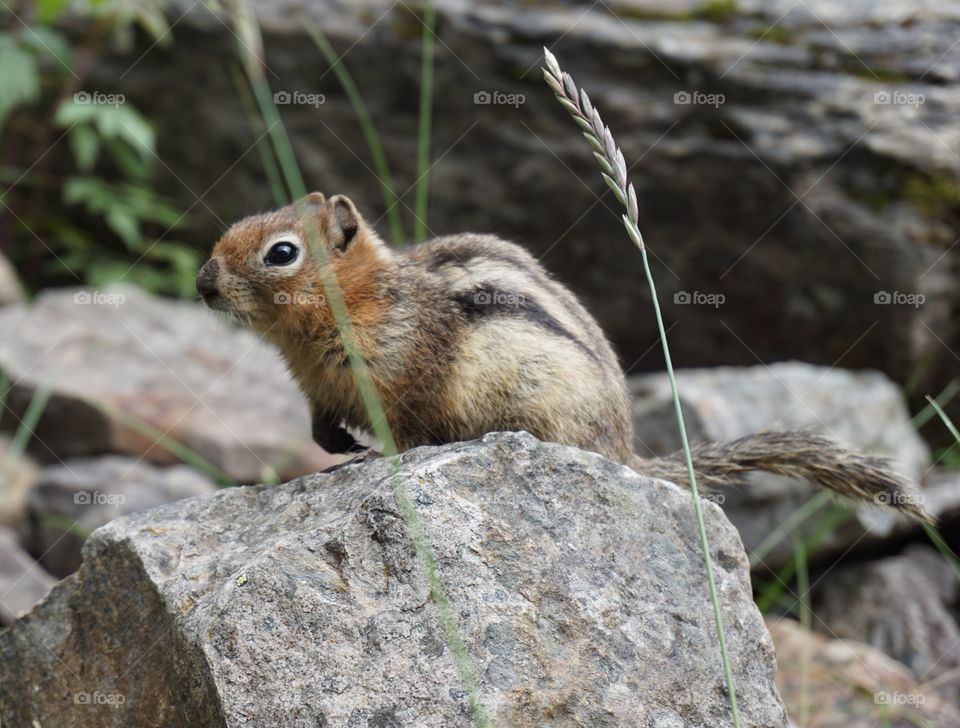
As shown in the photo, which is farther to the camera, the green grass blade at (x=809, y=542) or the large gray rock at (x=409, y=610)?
the green grass blade at (x=809, y=542)

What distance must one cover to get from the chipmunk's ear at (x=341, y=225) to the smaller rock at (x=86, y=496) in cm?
335

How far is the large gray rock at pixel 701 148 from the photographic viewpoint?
847 centimetres

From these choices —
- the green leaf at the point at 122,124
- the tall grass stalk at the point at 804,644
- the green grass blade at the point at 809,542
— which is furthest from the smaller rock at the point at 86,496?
the tall grass stalk at the point at 804,644

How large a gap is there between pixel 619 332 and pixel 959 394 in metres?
2.73

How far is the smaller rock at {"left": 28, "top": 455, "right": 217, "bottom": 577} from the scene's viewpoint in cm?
764

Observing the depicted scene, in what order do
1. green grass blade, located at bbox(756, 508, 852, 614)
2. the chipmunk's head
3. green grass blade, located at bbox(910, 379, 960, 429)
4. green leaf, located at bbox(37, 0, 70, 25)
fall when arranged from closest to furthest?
1. the chipmunk's head
2. green grass blade, located at bbox(756, 508, 852, 614)
3. green leaf, located at bbox(37, 0, 70, 25)
4. green grass blade, located at bbox(910, 379, 960, 429)

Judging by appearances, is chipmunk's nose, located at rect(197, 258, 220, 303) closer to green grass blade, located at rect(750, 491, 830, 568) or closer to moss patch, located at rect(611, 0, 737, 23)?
green grass blade, located at rect(750, 491, 830, 568)

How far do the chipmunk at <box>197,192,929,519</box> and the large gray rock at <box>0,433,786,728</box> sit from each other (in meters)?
0.63

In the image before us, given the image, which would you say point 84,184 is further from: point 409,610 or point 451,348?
point 409,610

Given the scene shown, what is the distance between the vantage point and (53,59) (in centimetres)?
967

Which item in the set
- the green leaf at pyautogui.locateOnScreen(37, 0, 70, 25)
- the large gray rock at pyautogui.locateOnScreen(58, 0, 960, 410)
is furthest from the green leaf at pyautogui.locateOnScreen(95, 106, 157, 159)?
the large gray rock at pyautogui.locateOnScreen(58, 0, 960, 410)

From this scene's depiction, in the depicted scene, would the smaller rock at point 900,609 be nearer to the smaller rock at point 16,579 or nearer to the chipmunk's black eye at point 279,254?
the chipmunk's black eye at point 279,254

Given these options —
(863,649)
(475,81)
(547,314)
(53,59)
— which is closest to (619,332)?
(475,81)

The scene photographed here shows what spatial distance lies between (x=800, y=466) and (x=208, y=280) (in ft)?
8.76
